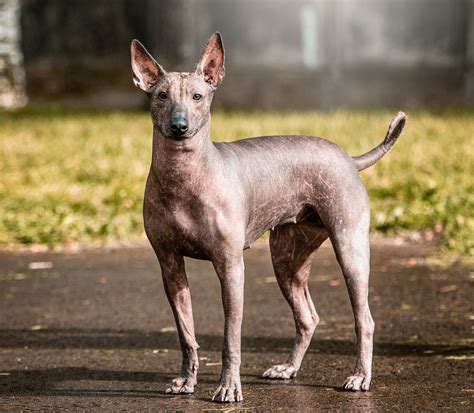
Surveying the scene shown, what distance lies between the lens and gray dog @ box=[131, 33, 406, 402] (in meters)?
4.87

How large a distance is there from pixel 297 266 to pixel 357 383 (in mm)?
697

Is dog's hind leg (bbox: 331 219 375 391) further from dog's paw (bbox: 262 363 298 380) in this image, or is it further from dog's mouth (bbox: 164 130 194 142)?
dog's mouth (bbox: 164 130 194 142)

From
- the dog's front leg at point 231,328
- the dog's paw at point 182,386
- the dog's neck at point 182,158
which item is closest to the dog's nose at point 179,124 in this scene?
the dog's neck at point 182,158

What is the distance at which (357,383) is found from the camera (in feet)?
16.9

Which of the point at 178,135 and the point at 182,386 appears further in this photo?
the point at 182,386

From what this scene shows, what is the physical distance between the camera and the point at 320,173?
17.1 ft

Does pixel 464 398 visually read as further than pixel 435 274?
No

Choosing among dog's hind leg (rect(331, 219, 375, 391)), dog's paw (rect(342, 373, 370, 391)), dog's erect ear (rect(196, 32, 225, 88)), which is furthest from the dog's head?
dog's paw (rect(342, 373, 370, 391))

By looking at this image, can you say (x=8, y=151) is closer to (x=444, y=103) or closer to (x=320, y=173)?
(x=320, y=173)

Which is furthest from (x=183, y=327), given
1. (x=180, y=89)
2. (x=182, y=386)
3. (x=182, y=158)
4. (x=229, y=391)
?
(x=180, y=89)

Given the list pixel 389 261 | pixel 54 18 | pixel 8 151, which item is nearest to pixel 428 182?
pixel 389 261

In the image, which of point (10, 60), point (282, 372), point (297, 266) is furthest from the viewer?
point (10, 60)

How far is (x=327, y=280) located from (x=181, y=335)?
2848 mm

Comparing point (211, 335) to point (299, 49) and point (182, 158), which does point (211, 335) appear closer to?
point (182, 158)
